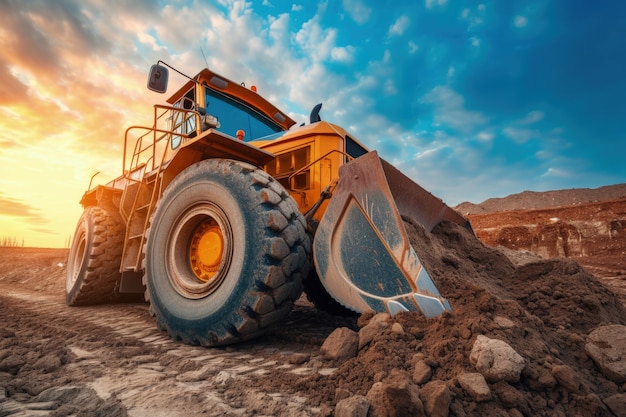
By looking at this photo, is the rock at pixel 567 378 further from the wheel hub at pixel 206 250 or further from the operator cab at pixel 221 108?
the operator cab at pixel 221 108

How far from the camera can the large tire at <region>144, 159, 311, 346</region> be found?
2.20 metres

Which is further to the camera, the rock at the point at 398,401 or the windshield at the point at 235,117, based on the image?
the windshield at the point at 235,117

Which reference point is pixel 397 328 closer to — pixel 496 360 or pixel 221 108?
pixel 496 360

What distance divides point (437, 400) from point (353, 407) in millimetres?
303

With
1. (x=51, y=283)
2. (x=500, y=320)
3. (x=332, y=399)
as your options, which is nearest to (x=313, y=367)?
(x=332, y=399)

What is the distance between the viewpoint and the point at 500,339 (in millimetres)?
1538

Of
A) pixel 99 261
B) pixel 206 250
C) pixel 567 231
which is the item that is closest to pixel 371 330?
pixel 206 250

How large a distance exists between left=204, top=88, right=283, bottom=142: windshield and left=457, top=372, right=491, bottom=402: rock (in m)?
3.58

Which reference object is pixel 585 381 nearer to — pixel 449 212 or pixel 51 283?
pixel 449 212

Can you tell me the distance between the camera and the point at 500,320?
170 centimetres

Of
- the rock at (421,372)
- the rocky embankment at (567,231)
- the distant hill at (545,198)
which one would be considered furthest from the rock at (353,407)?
the distant hill at (545,198)

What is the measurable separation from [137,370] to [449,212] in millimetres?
3126

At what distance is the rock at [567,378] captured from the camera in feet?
4.35

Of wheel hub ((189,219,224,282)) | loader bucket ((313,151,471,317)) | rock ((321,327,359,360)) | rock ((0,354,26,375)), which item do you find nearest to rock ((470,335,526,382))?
loader bucket ((313,151,471,317))
